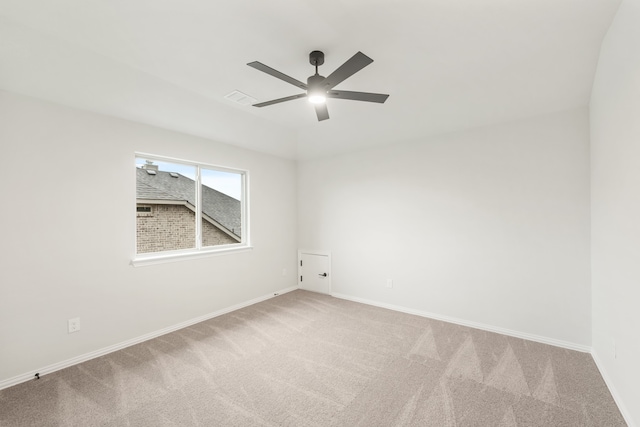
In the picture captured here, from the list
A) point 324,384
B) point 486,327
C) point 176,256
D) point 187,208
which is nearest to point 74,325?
point 176,256

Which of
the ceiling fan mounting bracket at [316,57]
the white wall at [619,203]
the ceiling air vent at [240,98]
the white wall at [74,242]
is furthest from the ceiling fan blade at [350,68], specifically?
the white wall at [74,242]

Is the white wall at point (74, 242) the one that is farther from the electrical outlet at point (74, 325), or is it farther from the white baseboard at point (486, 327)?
the white baseboard at point (486, 327)

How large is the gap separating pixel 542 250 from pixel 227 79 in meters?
3.67

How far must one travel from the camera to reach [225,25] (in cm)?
185

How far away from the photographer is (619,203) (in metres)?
1.93

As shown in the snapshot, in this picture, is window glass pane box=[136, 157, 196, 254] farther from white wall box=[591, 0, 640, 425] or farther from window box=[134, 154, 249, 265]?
white wall box=[591, 0, 640, 425]

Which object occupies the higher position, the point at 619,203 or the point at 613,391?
the point at 619,203

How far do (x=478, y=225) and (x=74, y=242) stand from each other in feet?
14.2

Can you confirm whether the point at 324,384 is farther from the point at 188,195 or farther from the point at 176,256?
the point at 188,195

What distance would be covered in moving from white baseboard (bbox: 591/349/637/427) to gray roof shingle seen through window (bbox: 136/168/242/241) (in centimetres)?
430

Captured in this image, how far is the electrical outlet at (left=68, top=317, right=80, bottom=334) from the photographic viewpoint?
102 inches

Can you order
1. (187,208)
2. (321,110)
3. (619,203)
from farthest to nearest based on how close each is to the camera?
1. (187,208)
2. (321,110)
3. (619,203)


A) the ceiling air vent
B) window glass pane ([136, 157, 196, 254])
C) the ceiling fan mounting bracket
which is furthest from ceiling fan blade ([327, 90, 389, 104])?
window glass pane ([136, 157, 196, 254])

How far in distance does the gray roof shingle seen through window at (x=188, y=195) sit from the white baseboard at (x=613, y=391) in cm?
430
